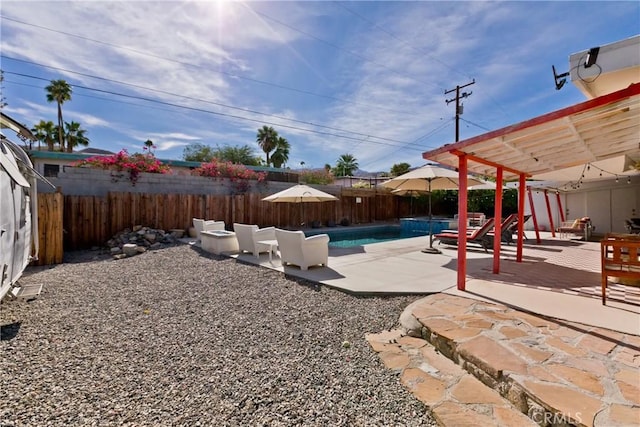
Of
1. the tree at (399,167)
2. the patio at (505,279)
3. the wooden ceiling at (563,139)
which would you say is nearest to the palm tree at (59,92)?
the patio at (505,279)

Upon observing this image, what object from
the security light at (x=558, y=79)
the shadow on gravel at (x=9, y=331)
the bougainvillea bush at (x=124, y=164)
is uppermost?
the security light at (x=558, y=79)

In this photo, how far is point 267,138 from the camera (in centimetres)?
3344

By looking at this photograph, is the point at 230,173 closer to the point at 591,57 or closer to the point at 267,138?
the point at 591,57

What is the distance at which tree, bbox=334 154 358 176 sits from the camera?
42466 millimetres

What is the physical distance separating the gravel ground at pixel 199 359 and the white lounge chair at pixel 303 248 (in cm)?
93

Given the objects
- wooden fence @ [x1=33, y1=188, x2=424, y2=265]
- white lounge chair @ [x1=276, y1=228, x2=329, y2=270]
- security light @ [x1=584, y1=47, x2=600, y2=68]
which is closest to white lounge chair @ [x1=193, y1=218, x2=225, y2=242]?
wooden fence @ [x1=33, y1=188, x2=424, y2=265]

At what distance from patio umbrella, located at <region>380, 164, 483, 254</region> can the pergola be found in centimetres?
179

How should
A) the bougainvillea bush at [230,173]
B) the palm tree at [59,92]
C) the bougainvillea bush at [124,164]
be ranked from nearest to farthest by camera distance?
the bougainvillea bush at [124,164]
the bougainvillea bush at [230,173]
the palm tree at [59,92]

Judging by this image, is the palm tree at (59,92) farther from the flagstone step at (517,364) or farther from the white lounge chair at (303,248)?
the flagstone step at (517,364)

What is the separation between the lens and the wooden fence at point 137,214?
7324 mm

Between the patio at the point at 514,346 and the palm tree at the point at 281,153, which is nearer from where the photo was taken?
the patio at the point at 514,346

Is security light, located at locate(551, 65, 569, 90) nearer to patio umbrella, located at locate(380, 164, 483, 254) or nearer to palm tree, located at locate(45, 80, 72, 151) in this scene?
patio umbrella, located at locate(380, 164, 483, 254)

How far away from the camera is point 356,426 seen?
6.57ft

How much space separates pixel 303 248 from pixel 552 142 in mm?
4709
